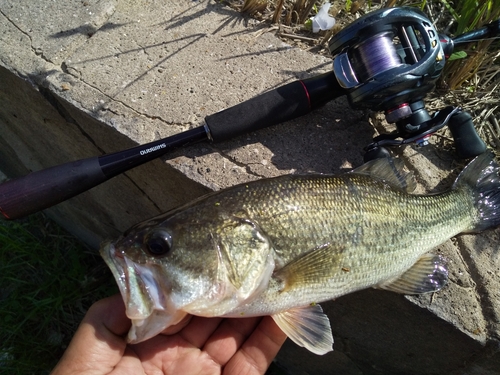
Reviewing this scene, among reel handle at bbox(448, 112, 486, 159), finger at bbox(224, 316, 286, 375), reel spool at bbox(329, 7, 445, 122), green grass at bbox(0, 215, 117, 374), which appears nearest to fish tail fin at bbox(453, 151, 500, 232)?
reel handle at bbox(448, 112, 486, 159)

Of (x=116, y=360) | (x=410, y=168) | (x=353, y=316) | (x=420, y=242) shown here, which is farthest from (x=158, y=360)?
(x=410, y=168)

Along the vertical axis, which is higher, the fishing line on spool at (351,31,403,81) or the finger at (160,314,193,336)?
the fishing line on spool at (351,31,403,81)

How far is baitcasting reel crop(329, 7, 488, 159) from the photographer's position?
2.18 meters

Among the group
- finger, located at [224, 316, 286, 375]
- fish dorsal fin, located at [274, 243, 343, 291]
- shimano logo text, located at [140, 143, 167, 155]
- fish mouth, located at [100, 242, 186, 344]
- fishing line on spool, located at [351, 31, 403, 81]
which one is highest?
shimano logo text, located at [140, 143, 167, 155]

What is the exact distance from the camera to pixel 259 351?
96.3 inches

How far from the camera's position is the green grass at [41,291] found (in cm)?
350

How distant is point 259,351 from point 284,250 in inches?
30.3

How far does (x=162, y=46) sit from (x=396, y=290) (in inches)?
83.9

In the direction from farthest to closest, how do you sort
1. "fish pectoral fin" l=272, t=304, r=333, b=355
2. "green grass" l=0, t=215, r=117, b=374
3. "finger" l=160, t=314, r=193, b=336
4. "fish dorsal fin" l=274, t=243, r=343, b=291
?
"green grass" l=0, t=215, r=117, b=374, "finger" l=160, t=314, r=193, b=336, "fish pectoral fin" l=272, t=304, r=333, b=355, "fish dorsal fin" l=274, t=243, r=343, b=291

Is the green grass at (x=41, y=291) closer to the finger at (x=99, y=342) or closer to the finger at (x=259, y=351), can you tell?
the finger at (x=99, y=342)

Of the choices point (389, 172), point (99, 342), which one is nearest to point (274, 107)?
point (389, 172)

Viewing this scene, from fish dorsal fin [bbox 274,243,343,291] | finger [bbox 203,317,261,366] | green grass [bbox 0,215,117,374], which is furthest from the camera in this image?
green grass [bbox 0,215,117,374]

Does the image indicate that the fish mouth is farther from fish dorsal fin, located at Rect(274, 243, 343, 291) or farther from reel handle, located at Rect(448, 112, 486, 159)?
reel handle, located at Rect(448, 112, 486, 159)

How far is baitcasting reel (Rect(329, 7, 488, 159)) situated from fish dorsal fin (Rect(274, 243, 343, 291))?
2.16 ft
